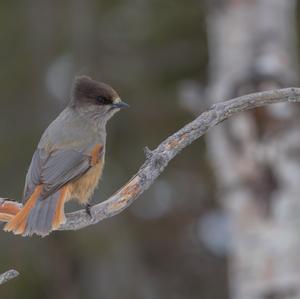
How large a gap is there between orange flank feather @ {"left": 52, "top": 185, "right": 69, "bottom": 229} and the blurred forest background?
499 cm

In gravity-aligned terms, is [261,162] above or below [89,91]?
below

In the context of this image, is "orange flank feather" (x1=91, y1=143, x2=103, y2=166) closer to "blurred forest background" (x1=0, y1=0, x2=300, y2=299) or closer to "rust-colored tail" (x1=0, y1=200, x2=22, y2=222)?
"rust-colored tail" (x1=0, y1=200, x2=22, y2=222)

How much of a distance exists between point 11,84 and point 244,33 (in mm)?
3822

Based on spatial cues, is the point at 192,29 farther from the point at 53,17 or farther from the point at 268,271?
the point at 268,271

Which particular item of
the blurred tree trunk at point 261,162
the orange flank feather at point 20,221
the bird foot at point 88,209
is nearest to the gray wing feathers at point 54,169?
the orange flank feather at point 20,221

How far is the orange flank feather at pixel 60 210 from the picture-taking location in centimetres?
575

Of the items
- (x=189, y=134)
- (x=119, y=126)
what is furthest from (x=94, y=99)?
(x=119, y=126)

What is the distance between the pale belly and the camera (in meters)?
6.41

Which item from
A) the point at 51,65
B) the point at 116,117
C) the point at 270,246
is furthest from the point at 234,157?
the point at 51,65

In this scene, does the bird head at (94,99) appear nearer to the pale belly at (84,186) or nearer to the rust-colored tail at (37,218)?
the pale belly at (84,186)

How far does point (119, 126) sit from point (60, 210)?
20.6 ft

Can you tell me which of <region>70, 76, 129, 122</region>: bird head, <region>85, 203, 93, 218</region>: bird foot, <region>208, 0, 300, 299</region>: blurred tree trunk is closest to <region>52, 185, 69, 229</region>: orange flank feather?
<region>85, 203, 93, 218</region>: bird foot

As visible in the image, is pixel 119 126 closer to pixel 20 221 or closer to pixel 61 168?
pixel 61 168

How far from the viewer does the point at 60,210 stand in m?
5.91
